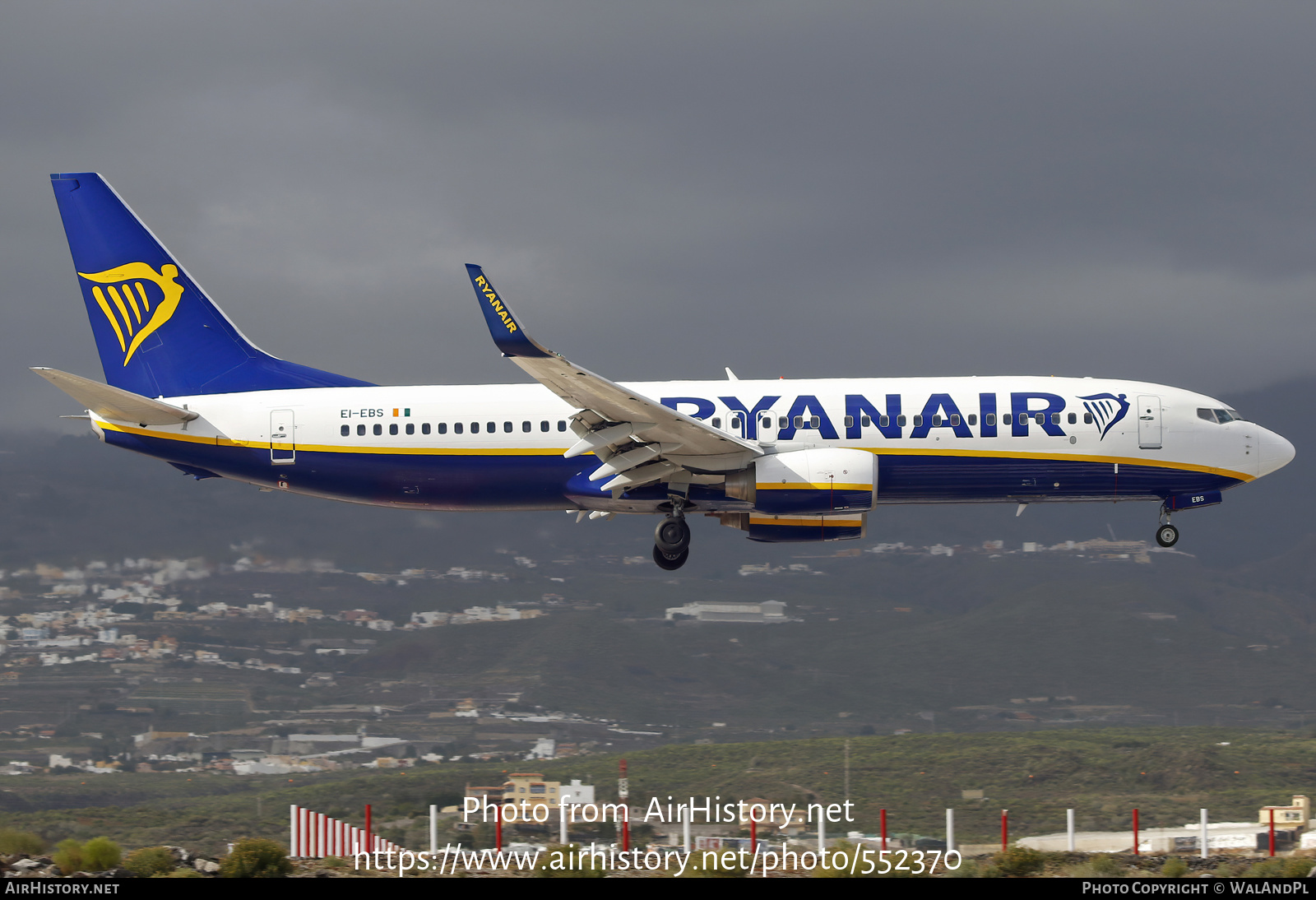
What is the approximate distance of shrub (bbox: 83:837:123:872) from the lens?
2981 cm

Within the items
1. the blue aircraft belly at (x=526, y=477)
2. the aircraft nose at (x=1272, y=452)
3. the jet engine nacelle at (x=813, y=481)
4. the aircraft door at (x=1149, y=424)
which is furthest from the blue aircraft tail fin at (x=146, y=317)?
the aircraft nose at (x=1272, y=452)

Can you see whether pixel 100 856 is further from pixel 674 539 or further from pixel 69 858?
pixel 674 539

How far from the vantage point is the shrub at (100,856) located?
2981 cm

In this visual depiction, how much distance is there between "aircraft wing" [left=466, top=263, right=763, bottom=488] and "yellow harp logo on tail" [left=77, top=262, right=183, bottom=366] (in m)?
14.6

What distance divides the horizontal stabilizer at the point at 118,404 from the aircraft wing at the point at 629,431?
11.6 m

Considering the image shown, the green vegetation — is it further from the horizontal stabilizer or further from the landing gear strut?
the horizontal stabilizer

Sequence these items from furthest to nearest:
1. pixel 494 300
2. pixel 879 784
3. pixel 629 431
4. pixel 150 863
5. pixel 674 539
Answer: pixel 879 784, pixel 674 539, pixel 629 431, pixel 494 300, pixel 150 863

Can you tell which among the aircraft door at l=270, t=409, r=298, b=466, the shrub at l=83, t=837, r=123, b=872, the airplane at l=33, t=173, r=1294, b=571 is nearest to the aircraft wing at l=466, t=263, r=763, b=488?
the airplane at l=33, t=173, r=1294, b=571

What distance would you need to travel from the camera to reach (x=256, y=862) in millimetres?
29078

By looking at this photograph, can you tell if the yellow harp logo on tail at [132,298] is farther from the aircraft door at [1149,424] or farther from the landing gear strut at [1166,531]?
the landing gear strut at [1166,531]

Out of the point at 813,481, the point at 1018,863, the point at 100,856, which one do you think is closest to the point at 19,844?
the point at 100,856

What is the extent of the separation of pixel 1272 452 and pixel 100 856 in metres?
32.9

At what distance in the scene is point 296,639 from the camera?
113 meters
